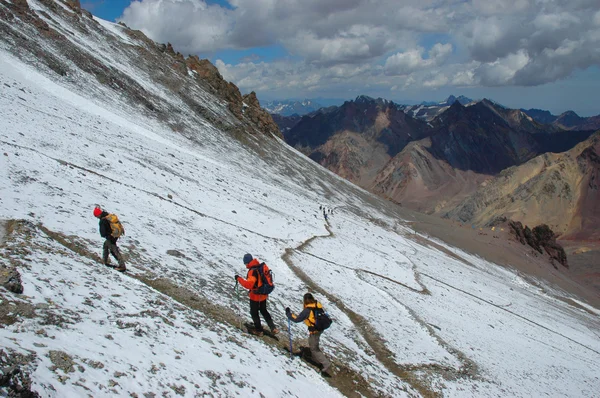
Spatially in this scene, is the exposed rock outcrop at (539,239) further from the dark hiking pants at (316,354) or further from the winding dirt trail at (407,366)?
the dark hiking pants at (316,354)

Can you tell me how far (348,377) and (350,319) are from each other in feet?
19.4

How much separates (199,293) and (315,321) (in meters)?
4.61

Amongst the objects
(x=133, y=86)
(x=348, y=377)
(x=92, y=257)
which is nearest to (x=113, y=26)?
(x=133, y=86)

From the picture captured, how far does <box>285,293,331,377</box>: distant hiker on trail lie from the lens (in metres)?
11.3

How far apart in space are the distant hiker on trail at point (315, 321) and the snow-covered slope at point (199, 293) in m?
0.43

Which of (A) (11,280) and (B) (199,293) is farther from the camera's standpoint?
(B) (199,293)

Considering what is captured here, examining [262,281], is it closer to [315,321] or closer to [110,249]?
[315,321]

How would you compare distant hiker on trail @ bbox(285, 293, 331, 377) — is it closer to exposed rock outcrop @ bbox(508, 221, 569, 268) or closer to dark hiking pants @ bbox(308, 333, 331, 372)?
dark hiking pants @ bbox(308, 333, 331, 372)

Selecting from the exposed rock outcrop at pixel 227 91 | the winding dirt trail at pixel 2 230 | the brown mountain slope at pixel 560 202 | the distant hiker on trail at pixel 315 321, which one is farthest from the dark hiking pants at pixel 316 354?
the brown mountain slope at pixel 560 202

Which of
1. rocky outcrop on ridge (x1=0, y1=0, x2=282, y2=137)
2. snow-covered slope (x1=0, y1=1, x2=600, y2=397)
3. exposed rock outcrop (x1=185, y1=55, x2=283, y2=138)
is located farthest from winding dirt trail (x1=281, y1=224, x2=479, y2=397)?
exposed rock outcrop (x1=185, y1=55, x2=283, y2=138)

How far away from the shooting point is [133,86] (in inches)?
2350

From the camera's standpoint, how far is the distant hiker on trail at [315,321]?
37.1 ft

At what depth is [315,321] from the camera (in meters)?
11.3

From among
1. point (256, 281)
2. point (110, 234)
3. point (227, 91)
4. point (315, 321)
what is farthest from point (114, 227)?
point (227, 91)
